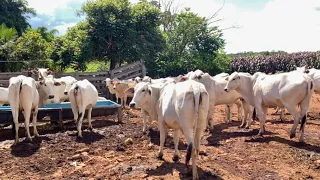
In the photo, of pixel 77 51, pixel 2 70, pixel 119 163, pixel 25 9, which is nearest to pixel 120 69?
pixel 77 51

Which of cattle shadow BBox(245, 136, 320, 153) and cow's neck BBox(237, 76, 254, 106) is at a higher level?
cow's neck BBox(237, 76, 254, 106)

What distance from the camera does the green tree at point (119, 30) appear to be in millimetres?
20953

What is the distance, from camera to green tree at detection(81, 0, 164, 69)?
2095 centimetres

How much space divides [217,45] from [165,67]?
5.17 metres

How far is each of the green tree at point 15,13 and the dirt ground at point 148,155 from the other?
2141 centimetres

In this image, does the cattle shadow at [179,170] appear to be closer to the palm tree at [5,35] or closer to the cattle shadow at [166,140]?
the cattle shadow at [166,140]

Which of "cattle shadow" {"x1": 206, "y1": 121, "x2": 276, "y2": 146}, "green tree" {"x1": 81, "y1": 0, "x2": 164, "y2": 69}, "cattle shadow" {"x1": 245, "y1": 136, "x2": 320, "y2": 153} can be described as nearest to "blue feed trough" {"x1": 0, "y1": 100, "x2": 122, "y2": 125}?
"cattle shadow" {"x1": 206, "y1": 121, "x2": 276, "y2": 146}

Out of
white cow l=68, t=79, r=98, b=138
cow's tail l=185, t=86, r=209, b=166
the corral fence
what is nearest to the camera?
→ cow's tail l=185, t=86, r=209, b=166

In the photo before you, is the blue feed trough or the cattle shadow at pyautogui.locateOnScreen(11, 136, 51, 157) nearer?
the cattle shadow at pyautogui.locateOnScreen(11, 136, 51, 157)

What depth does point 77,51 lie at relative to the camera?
20.6m

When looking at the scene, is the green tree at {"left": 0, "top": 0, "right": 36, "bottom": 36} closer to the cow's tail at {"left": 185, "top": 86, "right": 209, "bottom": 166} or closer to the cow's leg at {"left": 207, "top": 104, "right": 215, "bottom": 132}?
the cow's leg at {"left": 207, "top": 104, "right": 215, "bottom": 132}

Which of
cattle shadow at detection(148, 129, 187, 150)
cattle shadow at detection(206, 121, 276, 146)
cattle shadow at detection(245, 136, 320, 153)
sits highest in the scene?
cattle shadow at detection(245, 136, 320, 153)

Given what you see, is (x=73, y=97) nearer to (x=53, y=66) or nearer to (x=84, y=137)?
(x=84, y=137)

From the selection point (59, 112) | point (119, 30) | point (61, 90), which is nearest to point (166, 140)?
point (59, 112)
